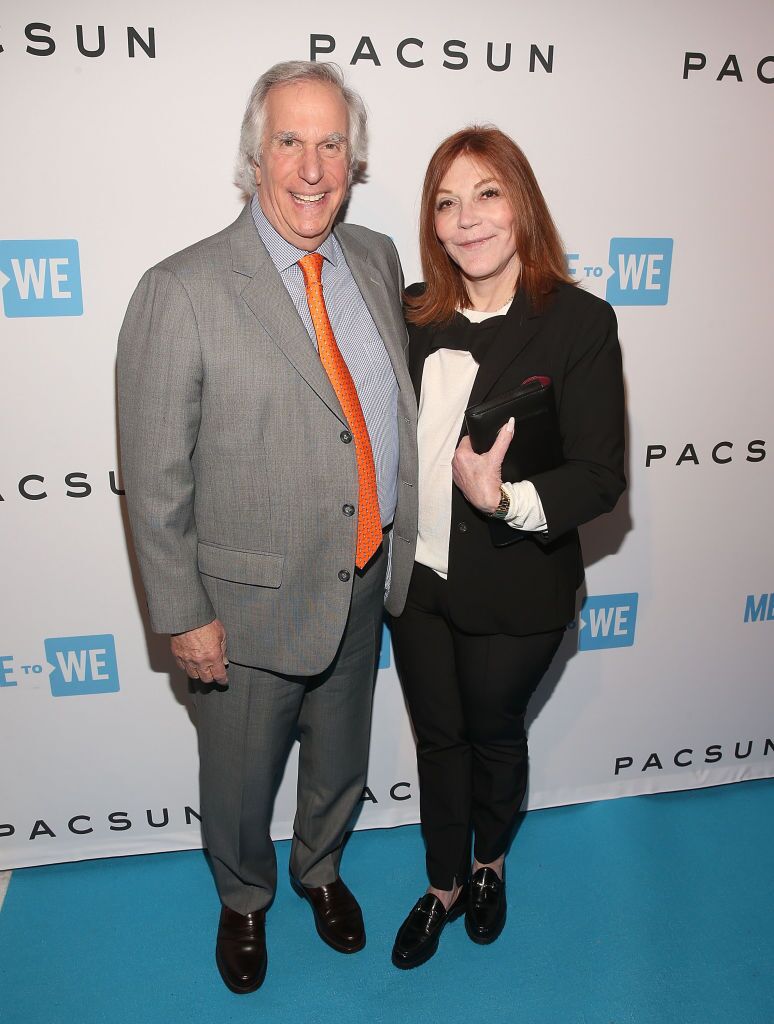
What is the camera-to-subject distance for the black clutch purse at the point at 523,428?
1.75 meters

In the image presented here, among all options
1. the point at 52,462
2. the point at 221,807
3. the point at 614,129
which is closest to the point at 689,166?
the point at 614,129

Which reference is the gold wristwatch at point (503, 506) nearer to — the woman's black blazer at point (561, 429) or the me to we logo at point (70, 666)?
the woman's black blazer at point (561, 429)

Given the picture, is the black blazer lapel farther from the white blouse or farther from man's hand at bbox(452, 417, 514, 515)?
man's hand at bbox(452, 417, 514, 515)

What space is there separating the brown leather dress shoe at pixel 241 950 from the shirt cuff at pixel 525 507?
1302mm

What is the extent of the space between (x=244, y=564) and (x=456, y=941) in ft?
4.11

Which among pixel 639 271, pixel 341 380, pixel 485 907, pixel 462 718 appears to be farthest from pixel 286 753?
pixel 639 271

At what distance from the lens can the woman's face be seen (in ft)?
5.99

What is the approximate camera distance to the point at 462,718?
7.07 feet

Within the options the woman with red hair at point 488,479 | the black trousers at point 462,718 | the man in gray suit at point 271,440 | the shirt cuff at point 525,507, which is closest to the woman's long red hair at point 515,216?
the woman with red hair at point 488,479

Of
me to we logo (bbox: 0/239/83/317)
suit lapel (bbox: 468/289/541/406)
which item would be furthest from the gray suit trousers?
me to we logo (bbox: 0/239/83/317)

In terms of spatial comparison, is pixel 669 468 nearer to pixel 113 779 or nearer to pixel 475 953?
pixel 475 953

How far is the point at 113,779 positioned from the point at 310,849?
69cm

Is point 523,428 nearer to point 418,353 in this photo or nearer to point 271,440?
point 418,353

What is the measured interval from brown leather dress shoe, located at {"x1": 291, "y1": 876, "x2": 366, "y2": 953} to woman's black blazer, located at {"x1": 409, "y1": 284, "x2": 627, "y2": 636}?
0.98m
